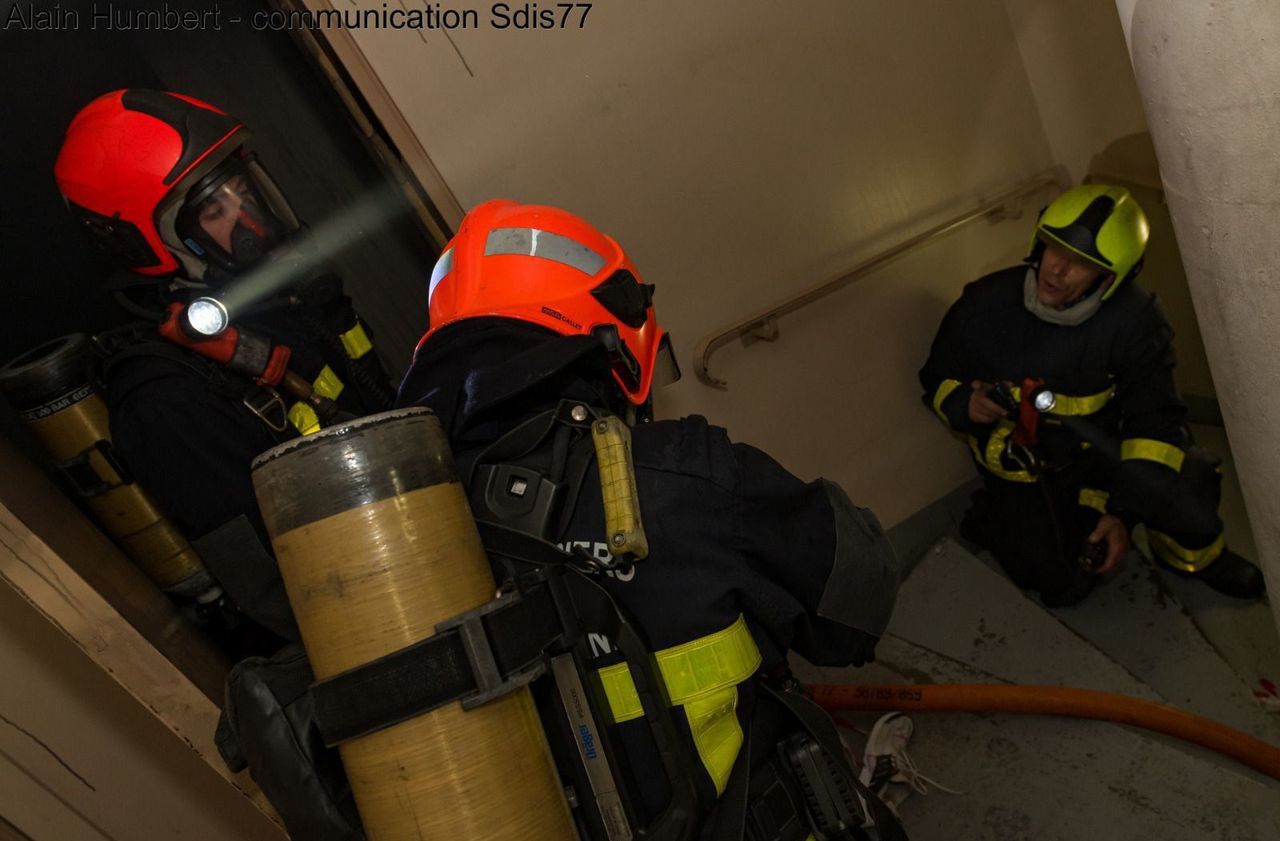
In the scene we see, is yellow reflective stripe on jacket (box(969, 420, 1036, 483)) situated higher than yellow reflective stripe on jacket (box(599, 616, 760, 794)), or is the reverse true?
yellow reflective stripe on jacket (box(599, 616, 760, 794))

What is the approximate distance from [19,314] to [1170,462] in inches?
145

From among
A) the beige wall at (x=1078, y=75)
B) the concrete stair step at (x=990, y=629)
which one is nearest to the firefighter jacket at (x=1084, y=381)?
the concrete stair step at (x=990, y=629)

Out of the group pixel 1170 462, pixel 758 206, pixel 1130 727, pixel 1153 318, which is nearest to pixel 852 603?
pixel 1130 727

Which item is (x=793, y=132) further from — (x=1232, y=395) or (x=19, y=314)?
(x=19, y=314)

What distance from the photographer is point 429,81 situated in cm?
248

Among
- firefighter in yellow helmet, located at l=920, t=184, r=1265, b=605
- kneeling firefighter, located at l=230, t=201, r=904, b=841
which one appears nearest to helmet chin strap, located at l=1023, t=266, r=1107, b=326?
firefighter in yellow helmet, located at l=920, t=184, r=1265, b=605

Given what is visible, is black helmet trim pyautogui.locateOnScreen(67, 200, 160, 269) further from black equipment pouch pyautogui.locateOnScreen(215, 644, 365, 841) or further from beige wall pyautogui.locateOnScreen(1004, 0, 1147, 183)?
beige wall pyautogui.locateOnScreen(1004, 0, 1147, 183)

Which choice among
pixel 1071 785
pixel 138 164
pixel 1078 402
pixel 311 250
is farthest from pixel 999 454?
pixel 138 164

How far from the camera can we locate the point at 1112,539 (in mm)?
3080

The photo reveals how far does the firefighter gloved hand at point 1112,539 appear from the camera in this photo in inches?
121

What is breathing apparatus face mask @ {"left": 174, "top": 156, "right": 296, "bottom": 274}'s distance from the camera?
91.0 inches

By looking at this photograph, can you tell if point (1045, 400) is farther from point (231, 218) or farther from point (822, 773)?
point (231, 218)

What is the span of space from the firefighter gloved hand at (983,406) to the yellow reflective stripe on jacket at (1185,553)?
2.12ft

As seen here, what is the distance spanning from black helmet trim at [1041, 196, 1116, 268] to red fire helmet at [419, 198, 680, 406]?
1.82 meters
